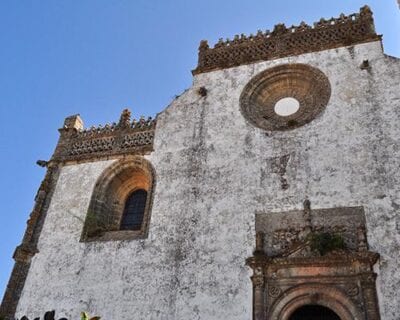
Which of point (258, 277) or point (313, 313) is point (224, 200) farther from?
point (313, 313)

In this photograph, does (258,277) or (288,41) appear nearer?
(258,277)

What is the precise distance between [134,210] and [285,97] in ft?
19.0

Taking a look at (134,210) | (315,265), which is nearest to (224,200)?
(315,265)

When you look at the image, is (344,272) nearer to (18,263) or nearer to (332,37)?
(332,37)

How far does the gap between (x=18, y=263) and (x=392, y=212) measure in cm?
1011

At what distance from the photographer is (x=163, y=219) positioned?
41.3 feet

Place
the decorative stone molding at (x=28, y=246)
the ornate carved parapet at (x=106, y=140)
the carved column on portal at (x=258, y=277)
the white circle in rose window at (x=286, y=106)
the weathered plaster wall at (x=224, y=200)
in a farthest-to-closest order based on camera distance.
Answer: the ornate carved parapet at (x=106, y=140)
the white circle in rose window at (x=286, y=106)
the decorative stone molding at (x=28, y=246)
the weathered plaster wall at (x=224, y=200)
the carved column on portal at (x=258, y=277)

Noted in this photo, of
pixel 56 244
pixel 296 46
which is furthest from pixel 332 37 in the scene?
pixel 56 244

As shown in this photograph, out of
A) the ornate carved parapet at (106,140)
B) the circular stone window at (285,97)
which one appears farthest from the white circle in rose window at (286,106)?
the ornate carved parapet at (106,140)

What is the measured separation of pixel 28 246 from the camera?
13.5m

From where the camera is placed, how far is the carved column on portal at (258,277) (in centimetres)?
1023

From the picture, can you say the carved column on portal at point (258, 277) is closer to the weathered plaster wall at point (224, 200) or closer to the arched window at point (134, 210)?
the weathered plaster wall at point (224, 200)

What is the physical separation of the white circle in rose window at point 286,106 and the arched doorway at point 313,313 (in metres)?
5.52

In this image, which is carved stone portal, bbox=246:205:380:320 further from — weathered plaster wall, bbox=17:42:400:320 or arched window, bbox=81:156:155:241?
arched window, bbox=81:156:155:241
